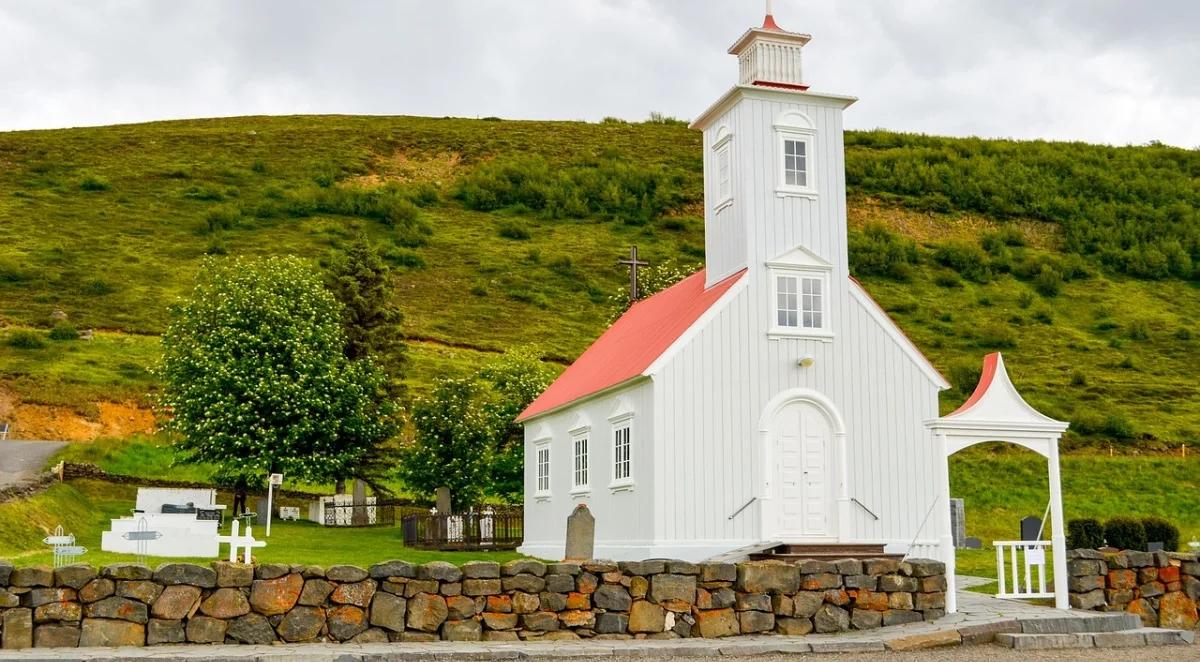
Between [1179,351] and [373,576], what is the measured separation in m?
65.7

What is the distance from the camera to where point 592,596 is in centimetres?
1467

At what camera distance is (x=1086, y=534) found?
22750 mm

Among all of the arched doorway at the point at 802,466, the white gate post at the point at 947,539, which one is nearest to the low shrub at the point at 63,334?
the arched doorway at the point at 802,466

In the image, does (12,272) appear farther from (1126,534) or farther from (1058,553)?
(1058,553)

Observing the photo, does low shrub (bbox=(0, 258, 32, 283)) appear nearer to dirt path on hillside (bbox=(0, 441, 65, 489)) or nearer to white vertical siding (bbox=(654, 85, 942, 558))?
dirt path on hillside (bbox=(0, 441, 65, 489))

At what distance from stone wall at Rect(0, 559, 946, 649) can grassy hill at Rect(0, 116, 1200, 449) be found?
39535 mm

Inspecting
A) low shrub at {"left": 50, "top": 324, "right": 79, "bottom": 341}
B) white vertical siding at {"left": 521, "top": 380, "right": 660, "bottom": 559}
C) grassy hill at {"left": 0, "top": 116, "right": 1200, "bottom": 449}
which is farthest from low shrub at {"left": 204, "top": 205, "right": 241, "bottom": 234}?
white vertical siding at {"left": 521, "top": 380, "right": 660, "bottom": 559}

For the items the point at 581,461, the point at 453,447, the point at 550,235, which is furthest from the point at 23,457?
the point at 550,235

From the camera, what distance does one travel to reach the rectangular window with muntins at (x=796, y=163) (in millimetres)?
23906

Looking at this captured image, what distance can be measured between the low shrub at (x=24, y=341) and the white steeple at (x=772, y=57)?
4456 cm

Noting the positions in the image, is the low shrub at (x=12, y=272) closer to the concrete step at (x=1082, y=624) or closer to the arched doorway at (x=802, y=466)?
the arched doorway at (x=802, y=466)

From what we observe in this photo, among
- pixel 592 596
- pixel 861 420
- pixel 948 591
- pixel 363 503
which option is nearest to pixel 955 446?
pixel 948 591

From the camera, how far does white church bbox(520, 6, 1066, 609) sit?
21875 millimetres

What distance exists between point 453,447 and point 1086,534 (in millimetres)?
18077
